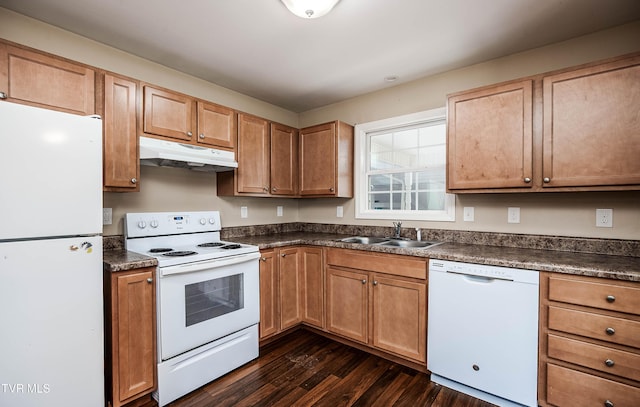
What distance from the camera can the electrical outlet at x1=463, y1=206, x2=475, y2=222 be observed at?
254 cm

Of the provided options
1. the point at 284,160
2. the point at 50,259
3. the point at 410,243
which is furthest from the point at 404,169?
the point at 50,259

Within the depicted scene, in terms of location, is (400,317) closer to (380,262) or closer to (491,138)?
(380,262)

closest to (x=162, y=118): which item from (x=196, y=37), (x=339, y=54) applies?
(x=196, y=37)

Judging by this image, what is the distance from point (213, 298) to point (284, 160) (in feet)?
5.38

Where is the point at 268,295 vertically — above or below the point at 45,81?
below

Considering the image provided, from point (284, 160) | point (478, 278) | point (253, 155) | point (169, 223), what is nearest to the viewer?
point (478, 278)

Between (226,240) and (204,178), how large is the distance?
2.11 feet

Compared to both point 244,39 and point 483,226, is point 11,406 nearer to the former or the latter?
point 244,39

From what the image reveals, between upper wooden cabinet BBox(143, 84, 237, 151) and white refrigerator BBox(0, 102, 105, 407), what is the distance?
64 cm

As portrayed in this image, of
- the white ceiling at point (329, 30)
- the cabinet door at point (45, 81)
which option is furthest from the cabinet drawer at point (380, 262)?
the cabinet door at point (45, 81)

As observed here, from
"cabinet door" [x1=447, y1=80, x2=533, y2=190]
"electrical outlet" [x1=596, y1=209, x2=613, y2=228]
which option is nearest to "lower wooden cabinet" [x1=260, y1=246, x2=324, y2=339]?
"cabinet door" [x1=447, y1=80, x2=533, y2=190]

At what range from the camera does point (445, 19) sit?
1.93 metres

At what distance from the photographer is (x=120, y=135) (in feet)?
6.77

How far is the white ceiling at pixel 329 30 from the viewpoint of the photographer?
180 cm
